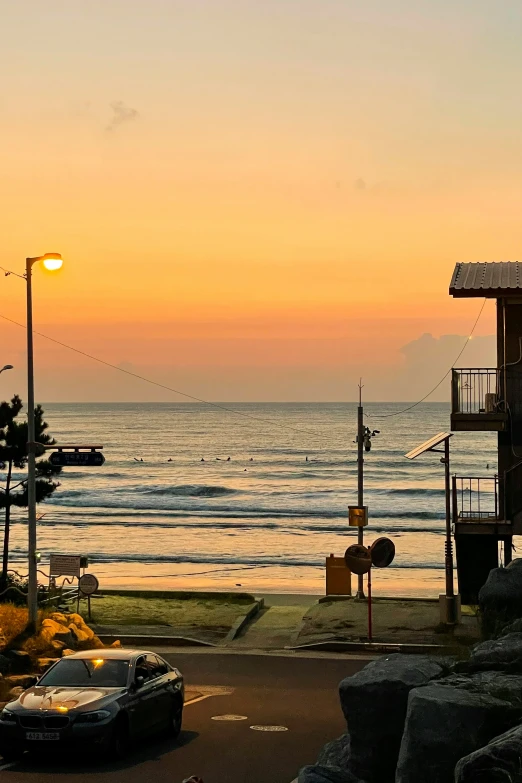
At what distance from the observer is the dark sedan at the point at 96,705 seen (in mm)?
14297

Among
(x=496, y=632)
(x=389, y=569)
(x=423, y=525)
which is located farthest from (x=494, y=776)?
(x=423, y=525)

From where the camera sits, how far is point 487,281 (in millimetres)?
29281

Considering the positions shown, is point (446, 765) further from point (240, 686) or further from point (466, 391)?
point (466, 391)

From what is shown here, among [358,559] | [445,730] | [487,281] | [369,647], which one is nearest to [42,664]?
[369,647]

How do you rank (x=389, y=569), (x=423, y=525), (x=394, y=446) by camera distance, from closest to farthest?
(x=389, y=569)
(x=423, y=525)
(x=394, y=446)

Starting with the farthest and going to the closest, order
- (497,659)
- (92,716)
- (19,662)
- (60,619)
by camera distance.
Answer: (60,619) → (19,662) → (92,716) → (497,659)

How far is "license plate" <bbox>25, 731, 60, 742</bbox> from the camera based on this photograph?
1422 cm

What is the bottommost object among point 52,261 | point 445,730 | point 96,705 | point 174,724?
point 174,724

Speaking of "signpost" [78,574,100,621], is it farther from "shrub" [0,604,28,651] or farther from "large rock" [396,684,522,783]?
"large rock" [396,684,522,783]

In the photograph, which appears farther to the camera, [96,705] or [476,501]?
[476,501]

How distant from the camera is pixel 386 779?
38.5 feet

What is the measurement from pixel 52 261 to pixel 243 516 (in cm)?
5421

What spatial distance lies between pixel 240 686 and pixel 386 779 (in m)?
10.1

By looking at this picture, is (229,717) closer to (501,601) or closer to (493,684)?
(501,601)
